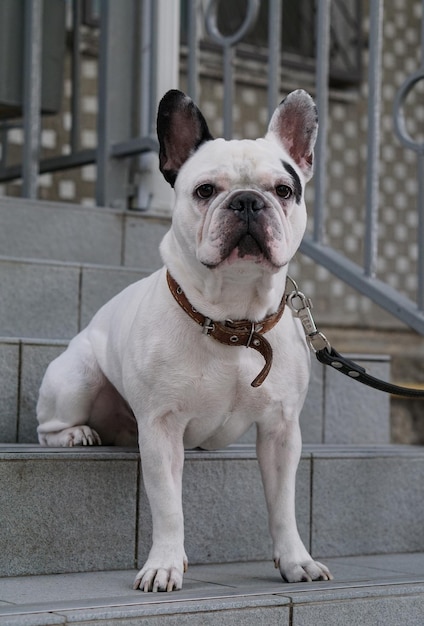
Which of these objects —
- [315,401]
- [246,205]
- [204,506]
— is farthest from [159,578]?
[315,401]

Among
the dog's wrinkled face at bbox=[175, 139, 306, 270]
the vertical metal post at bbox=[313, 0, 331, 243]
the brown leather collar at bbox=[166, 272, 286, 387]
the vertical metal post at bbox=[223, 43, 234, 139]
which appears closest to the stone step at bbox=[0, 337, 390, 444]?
the vertical metal post at bbox=[313, 0, 331, 243]

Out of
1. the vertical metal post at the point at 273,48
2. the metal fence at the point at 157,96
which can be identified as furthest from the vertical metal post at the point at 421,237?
the vertical metal post at the point at 273,48

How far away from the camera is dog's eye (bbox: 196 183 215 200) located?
2.26 meters

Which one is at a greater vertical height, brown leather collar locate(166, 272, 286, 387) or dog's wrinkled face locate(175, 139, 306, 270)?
dog's wrinkled face locate(175, 139, 306, 270)

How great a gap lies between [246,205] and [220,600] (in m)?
0.79

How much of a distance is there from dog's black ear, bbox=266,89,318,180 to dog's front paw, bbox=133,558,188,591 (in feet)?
3.07

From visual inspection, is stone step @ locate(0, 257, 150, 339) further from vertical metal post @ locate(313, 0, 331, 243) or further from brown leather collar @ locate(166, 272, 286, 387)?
brown leather collar @ locate(166, 272, 286, 387)

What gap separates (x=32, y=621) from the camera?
1.88m

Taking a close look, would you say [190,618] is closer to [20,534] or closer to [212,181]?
[20,534]

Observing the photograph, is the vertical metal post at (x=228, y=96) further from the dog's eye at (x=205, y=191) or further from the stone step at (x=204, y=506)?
the dog's eye at (x=205, y=191)

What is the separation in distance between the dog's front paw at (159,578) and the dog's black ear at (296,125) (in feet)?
3.07

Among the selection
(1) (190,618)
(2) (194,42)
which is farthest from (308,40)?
(1) (190,618)

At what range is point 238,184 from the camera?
2248 mm

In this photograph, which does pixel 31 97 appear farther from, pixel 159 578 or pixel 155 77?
pixel 159 578
